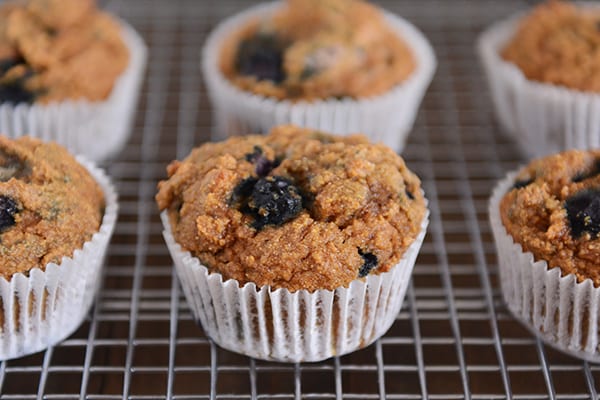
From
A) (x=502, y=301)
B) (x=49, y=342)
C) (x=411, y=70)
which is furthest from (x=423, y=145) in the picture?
(x=49, y=342)

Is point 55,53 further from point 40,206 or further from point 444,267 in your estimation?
point 444,267

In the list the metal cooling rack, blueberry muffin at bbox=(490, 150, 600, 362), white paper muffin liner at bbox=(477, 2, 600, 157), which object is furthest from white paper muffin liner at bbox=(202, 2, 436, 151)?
blueberry muffin at bbox=(490, 150, 600, 362)

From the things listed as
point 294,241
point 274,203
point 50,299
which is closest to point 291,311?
point 294,241

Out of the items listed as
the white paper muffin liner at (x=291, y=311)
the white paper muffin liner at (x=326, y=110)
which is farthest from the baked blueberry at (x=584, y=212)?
the white paper muffin liner at (x=326, y=110)

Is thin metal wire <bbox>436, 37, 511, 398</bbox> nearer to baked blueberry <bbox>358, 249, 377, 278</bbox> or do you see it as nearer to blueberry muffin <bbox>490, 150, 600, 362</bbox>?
blueberry muffin <bbox>490, 150, 600, 362</bbox>

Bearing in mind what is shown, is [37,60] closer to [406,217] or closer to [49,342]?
[49,342]

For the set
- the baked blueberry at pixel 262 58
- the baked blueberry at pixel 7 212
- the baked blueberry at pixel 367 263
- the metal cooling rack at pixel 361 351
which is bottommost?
the metal cooling rack at pixel 361 351

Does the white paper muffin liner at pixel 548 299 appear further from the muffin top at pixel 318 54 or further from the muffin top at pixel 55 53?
the muffin top at pixel 55 53
